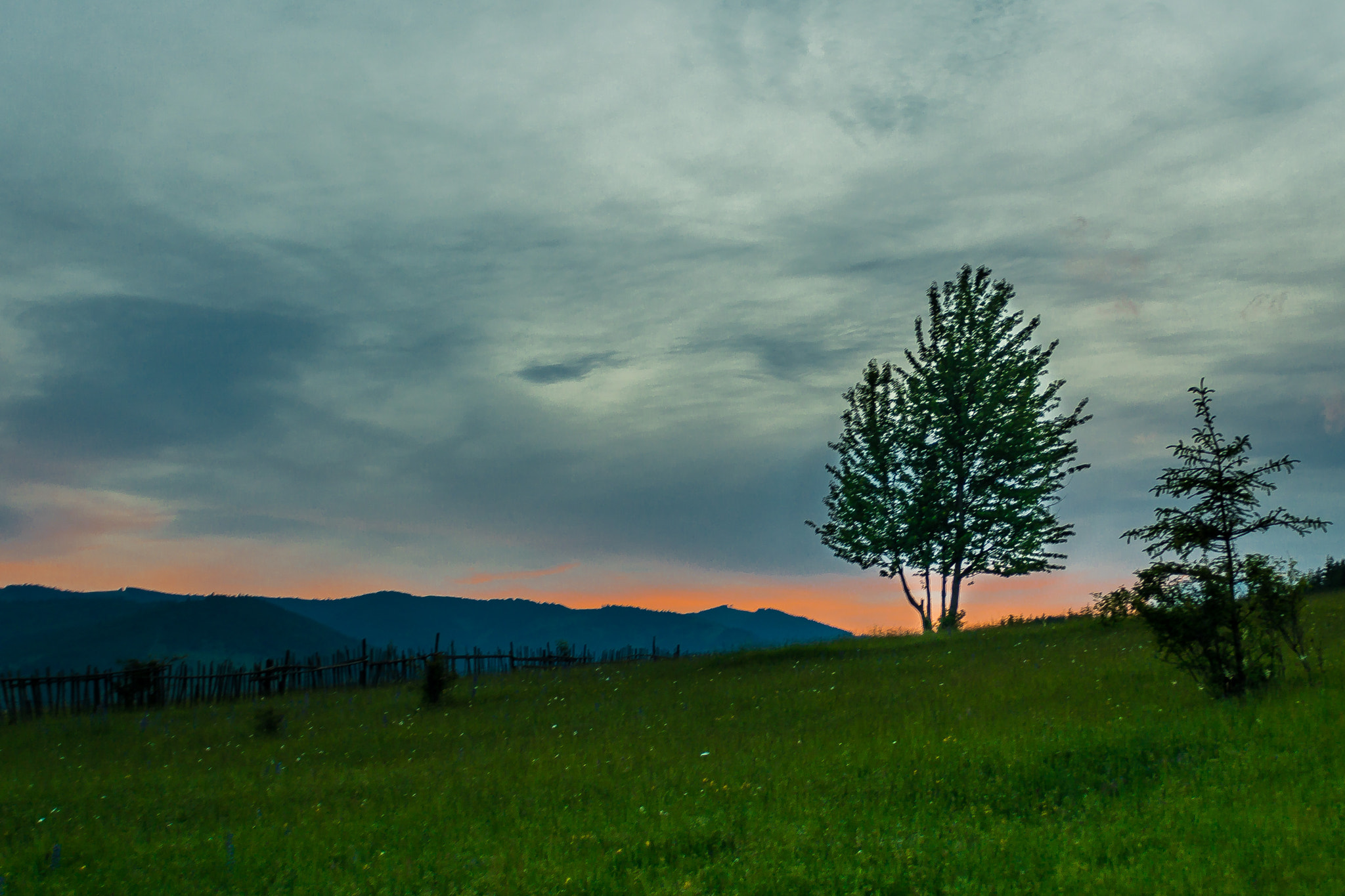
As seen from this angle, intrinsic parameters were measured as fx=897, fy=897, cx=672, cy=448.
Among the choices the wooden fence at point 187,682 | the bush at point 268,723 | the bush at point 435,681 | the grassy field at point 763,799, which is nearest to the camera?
the grassy field at point 763,799

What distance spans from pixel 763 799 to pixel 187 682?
27161 millimetres

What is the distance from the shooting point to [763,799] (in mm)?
11391

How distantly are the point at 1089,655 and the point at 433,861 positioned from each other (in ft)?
55.0

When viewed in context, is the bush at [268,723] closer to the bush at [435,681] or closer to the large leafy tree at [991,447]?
the bush at [435,681]

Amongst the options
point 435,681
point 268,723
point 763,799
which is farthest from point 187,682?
point 763,799

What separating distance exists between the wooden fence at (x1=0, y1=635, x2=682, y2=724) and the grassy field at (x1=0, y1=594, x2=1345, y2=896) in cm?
927

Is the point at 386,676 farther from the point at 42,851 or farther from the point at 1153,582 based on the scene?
the point at 1153,582

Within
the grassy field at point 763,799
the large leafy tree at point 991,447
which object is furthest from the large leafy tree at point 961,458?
the grassy field at point 763,799

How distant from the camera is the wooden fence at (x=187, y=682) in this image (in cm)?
2817

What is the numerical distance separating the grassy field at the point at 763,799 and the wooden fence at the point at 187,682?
927 centimetres

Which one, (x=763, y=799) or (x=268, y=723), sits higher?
(x=763, y=799)

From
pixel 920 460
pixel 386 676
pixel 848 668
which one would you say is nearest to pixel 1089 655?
pixel 848 668

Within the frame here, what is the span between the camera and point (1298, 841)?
325 inches

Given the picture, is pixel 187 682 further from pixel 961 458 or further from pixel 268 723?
pixel 961 458
